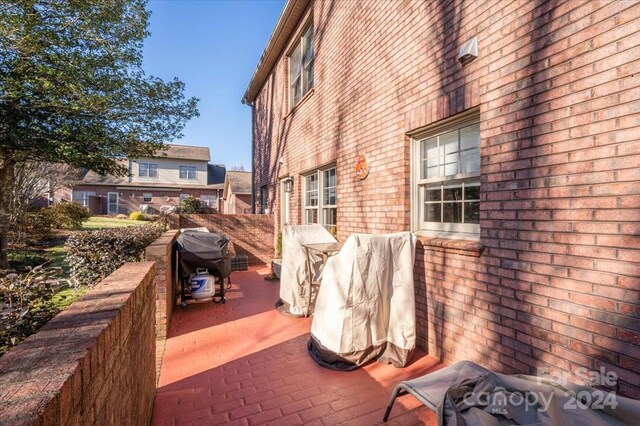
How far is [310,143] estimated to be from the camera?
23.7ft

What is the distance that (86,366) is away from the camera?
1.17m

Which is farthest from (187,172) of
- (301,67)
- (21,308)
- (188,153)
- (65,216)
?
(21,308)

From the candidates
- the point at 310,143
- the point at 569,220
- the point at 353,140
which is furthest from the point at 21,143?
the point at 569,220

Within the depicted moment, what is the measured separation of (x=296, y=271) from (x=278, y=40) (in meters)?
6.77

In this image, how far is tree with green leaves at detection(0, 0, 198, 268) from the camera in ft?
20.8

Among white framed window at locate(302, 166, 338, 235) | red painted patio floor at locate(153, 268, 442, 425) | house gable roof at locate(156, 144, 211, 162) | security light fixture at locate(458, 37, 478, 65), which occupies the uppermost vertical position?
house gable roof at locate(156, 144, 211, 162)

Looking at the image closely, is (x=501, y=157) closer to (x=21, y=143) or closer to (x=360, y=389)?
(x=360, y=389)

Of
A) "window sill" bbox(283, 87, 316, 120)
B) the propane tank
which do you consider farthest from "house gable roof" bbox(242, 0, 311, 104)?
the propane tank

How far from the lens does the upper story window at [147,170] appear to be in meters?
31.8

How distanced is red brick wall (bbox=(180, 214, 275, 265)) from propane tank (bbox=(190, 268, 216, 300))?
4.61 m

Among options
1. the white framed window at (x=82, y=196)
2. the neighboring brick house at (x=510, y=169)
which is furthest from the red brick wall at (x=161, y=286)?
the white framed window at (x=82, y=196)

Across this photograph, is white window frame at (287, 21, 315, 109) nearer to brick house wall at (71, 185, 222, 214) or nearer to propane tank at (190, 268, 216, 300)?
propane tank at (190, 268, 216, 300)

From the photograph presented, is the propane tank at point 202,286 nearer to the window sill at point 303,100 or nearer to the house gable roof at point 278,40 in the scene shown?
the window sill at point 303,100

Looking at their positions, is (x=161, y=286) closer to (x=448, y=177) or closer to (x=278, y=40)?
(x=448, y=177)
